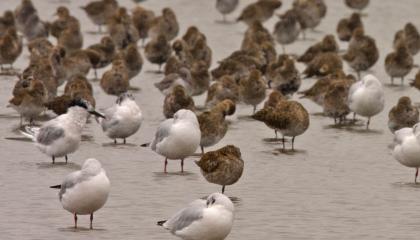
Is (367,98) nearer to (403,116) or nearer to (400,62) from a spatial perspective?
(403,116)

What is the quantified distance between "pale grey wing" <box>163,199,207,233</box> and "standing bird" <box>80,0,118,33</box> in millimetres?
20259

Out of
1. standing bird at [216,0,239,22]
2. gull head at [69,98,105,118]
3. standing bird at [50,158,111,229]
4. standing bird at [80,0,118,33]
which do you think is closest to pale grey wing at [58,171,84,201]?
standing bird at [50,158,111,229]

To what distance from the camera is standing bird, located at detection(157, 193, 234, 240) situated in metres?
12.9

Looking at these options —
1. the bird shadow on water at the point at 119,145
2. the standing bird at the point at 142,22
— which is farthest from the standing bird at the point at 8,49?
the bird shadow on water at the point at 119,145

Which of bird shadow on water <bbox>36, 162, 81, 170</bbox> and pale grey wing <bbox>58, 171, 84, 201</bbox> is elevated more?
pale grey wing <bbox>58, 171, 84, 201</bbox>

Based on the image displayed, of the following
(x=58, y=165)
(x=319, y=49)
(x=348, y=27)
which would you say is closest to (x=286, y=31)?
(x=348, y=27)

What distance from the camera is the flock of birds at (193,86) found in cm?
1580

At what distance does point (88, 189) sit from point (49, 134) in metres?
4.13

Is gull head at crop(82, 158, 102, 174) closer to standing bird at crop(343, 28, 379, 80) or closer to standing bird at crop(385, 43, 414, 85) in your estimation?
standing bird at crop(385, 43, 414, 85)

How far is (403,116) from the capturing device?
67.1 feet

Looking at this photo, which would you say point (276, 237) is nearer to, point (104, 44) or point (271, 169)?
point (271, 169)

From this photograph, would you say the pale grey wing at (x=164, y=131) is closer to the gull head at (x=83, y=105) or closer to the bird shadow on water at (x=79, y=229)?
the gull head at (x=83, y=105)

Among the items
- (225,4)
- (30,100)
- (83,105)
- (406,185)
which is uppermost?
(225,4)

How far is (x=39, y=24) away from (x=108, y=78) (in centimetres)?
739
